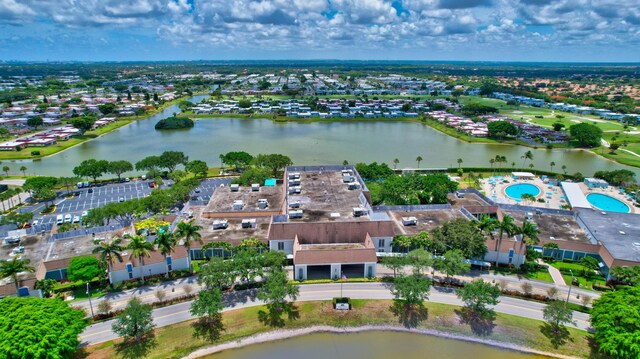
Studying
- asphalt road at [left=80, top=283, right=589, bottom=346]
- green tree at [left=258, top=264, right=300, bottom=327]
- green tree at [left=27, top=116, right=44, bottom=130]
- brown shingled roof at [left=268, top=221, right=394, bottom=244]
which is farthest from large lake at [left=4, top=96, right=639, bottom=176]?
green tree at [left=258, top=264, right=300, bottom=327]

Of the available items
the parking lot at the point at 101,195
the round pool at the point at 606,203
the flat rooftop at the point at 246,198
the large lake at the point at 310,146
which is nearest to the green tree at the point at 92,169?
the parking lot at the point at 101,195

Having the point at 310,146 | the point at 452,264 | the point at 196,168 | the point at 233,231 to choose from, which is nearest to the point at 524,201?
the point at 452,264

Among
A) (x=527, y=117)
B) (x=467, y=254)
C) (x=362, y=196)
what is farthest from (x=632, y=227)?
(x=527, y=117)

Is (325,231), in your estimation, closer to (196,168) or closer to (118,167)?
(196,168)

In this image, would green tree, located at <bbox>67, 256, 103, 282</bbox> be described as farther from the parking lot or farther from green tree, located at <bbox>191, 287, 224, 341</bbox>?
the parking lot

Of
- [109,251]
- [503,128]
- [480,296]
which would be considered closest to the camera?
[480,296]

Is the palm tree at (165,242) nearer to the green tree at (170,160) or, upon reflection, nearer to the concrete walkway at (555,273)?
the concrete walkway at (555,273)
